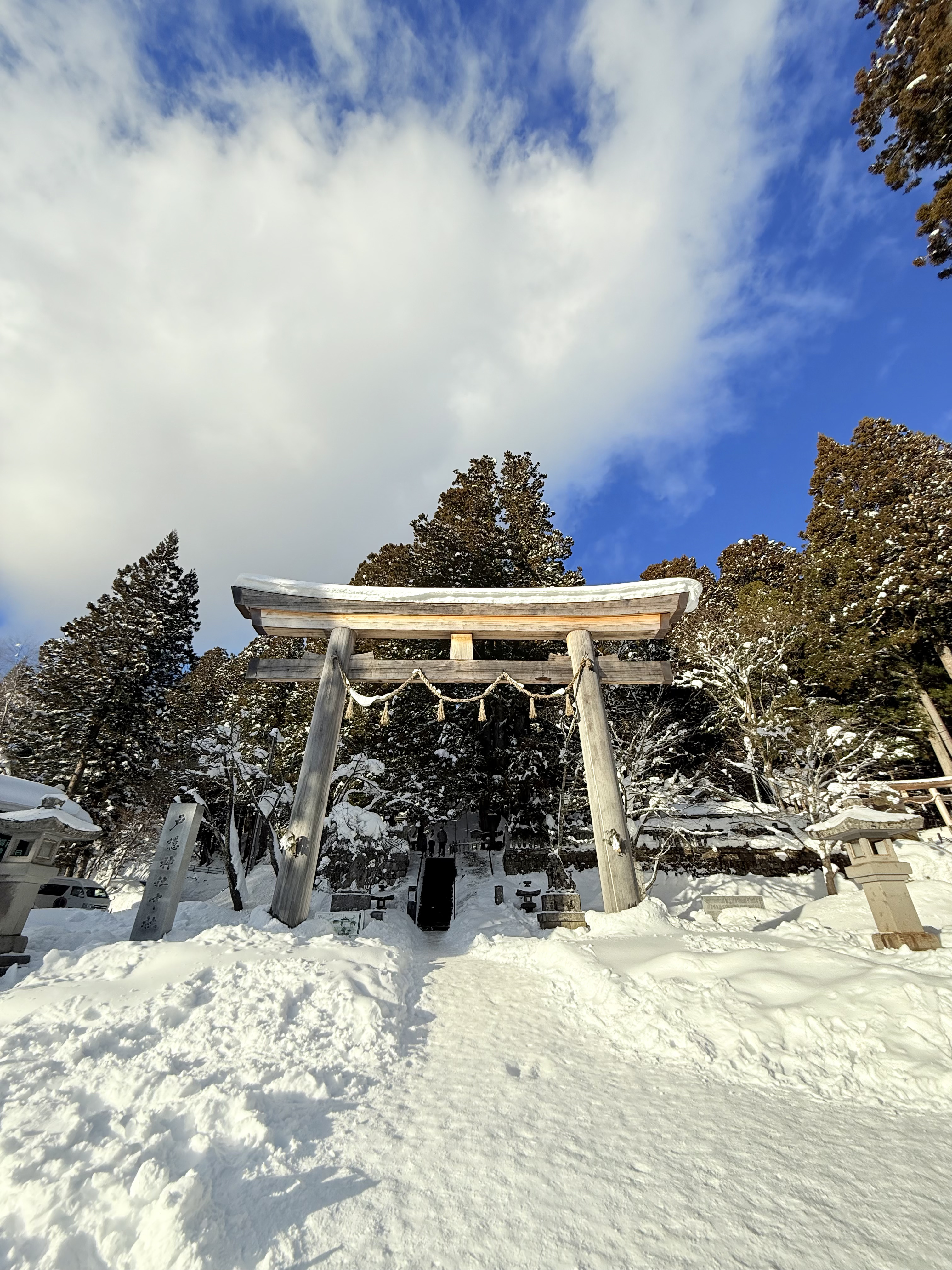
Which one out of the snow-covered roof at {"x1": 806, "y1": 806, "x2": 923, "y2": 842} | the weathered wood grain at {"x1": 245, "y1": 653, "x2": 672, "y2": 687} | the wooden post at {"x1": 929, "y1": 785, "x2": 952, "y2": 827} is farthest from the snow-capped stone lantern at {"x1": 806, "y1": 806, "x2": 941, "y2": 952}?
the wooden post at {"x1": 929, "y1": 785, "x2": 952, "y2": 827}

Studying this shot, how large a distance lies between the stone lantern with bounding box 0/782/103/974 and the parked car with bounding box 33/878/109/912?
8107 millimetres

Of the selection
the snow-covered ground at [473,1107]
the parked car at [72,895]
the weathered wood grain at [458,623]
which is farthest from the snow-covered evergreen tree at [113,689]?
the snow-covered ground at [473,1107]

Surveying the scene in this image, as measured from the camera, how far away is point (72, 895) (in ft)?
47.6

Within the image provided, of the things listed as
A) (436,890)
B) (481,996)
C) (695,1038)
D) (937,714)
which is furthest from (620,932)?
(937,714)

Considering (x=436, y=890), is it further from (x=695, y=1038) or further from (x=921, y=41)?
(x=921, y=41)

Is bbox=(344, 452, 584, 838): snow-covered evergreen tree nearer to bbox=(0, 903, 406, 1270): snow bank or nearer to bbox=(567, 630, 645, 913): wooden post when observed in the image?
bbox=(567, 630, 645, 913): wooden post

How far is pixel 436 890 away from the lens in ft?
54.9

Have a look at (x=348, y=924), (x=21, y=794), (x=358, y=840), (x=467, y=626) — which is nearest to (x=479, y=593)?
(x=467, y=626)

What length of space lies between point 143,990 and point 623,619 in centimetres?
791

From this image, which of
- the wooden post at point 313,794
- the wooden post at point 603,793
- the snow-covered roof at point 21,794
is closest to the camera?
the wooden post at point 313,794

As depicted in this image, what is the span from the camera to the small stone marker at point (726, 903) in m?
10.4

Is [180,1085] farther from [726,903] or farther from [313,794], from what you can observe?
[726,903]

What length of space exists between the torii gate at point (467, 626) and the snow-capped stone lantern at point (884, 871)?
3.18m

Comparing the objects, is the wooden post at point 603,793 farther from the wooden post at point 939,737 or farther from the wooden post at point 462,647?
the wooden post at point 939,737
